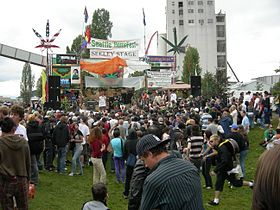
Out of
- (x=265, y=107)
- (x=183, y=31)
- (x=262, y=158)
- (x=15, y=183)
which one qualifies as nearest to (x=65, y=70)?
(x=265, y=107)

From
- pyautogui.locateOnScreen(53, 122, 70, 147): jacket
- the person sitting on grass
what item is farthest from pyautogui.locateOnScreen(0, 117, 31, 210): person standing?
pyautogui.locateOnScreen(53, 122, 70, 147): jacket

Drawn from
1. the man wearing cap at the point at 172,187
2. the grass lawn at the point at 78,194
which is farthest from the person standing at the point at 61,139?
the man wearing cap at the point at 172,187

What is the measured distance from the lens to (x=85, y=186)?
34.7ft

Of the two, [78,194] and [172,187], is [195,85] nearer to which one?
[78,194]

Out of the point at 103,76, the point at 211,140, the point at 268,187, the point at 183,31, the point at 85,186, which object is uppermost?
the point at 183,31

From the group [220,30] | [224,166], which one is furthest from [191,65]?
[224,166]

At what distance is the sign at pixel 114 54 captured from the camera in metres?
31.2

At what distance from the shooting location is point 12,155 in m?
4.71

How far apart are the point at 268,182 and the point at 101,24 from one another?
5824cm

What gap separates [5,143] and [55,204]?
4.33 m

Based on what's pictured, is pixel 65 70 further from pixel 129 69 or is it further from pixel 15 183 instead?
pixel 15 183

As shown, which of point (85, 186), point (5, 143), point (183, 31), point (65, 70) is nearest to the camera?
point (5, 143)

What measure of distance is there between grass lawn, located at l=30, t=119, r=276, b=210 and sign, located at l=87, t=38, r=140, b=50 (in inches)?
786

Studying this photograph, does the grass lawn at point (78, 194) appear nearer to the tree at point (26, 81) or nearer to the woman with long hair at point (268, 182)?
the woman with long hair at point (268, 182)
